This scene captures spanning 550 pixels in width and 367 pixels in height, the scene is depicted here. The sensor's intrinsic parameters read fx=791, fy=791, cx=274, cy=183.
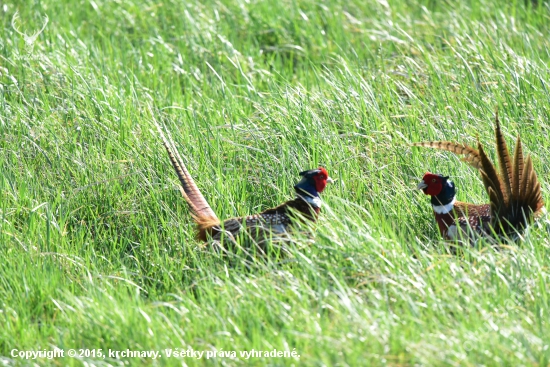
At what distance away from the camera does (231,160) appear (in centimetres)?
479

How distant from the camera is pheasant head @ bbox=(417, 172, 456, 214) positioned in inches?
159

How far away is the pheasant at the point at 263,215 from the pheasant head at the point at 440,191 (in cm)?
50

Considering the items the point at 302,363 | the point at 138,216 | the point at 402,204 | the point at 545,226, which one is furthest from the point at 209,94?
the point at 302,363

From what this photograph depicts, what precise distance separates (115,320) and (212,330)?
390 mm

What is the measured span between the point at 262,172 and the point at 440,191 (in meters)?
1.07

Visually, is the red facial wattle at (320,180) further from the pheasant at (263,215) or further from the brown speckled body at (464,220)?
the brown speckled body at (464,220)

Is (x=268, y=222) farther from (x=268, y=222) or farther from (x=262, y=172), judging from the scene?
(x=262, y=172)

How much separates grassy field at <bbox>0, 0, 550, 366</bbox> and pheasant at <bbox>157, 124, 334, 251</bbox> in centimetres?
11

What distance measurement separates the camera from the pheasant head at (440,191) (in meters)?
4.04

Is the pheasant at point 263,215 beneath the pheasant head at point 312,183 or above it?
beneath

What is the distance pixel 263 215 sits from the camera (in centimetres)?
403

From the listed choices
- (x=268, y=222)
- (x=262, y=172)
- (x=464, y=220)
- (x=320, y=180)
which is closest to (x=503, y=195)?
(x=464, y=220)

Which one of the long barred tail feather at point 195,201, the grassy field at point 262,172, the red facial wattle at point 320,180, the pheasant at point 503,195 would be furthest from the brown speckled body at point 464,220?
the long barred tail feather at point 195,201

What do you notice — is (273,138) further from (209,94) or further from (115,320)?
(115,320)
